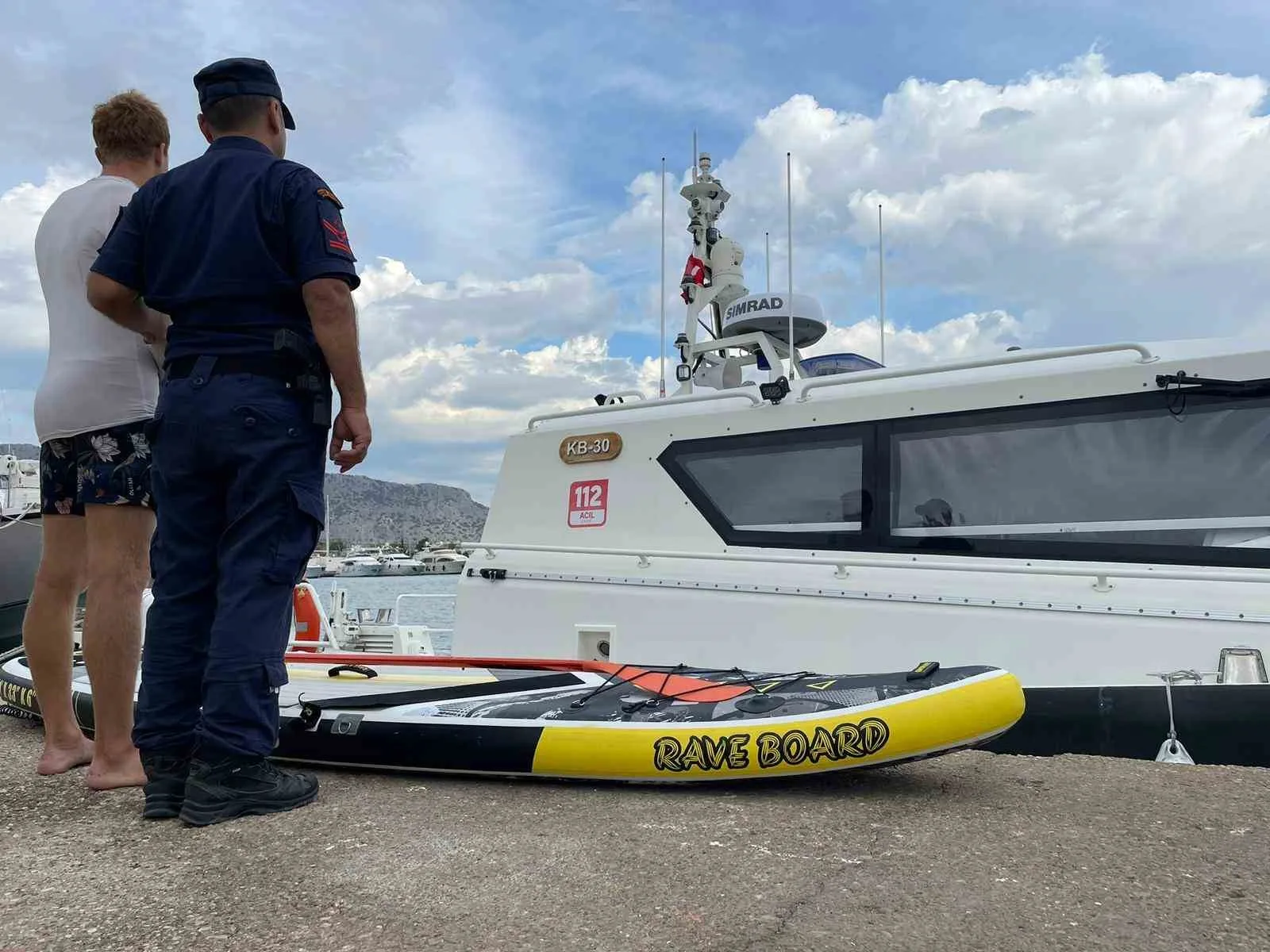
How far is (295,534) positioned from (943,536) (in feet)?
9.97

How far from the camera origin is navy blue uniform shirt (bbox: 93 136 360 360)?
236 cm

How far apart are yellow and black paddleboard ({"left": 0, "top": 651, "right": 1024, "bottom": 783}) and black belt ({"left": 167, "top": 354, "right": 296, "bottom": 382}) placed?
1.06 metres

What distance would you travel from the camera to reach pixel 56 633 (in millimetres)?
2801

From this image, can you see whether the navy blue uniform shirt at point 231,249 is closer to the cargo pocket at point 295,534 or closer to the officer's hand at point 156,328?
the officer's hand at point 156,328

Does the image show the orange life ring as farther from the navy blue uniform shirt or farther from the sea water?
the sea water

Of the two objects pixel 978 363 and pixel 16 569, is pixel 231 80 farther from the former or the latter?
pixel 16 569

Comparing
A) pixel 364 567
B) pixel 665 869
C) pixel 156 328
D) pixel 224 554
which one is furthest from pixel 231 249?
pixel 364 567

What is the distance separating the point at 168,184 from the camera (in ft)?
8.05

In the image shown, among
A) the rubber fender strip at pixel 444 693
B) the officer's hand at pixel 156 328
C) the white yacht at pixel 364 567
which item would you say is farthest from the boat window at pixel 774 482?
the white yacht at pixel 364 567

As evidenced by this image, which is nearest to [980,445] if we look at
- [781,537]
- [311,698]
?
[781,537]

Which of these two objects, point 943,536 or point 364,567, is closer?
point 943,536

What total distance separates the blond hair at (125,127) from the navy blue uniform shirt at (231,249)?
57 centimetres

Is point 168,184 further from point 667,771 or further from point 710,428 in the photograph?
point 710,428

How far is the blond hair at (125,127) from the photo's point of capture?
2.89 m
